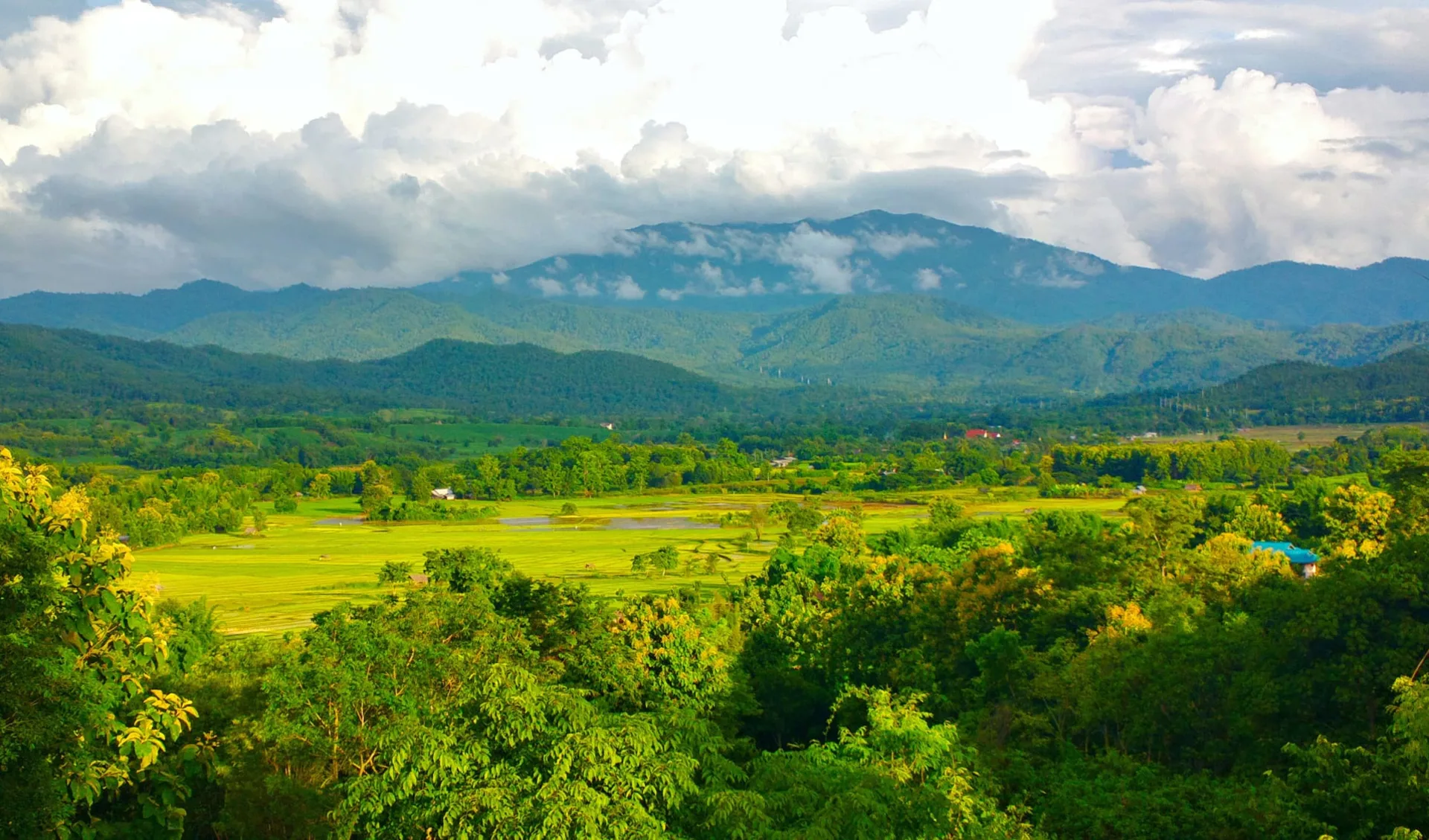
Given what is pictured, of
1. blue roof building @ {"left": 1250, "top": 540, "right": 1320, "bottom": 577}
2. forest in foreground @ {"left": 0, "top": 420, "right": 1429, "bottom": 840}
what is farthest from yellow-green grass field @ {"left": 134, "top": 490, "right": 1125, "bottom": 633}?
blue roof building @ {"left": 1250, "top": 540, "right": 1320, "bottom": 577}

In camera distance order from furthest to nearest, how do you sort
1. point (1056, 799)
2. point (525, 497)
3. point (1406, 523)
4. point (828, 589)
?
point (525, 497)
point (828, 589)
point (1406, 523)
point (1056, 799)

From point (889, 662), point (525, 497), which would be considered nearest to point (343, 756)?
point (889, 662)

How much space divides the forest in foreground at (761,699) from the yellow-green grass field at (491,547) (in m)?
16.6

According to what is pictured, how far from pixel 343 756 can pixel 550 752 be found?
8.47 meters

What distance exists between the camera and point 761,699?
35.9 m

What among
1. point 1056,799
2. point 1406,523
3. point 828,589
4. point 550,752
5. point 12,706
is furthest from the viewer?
point 828,589

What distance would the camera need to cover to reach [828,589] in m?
51.8

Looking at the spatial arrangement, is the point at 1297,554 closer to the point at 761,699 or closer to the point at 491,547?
the point at 761,699

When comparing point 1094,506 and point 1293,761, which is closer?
point 1293,761

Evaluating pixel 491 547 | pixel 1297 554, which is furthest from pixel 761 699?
pixel 491 547

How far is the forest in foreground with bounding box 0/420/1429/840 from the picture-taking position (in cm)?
1177

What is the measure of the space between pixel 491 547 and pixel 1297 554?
55.1 metres

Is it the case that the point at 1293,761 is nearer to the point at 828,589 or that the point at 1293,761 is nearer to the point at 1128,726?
the point at 1128,726

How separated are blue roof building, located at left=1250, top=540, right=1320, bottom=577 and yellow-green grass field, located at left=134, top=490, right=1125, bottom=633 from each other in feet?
94.8
